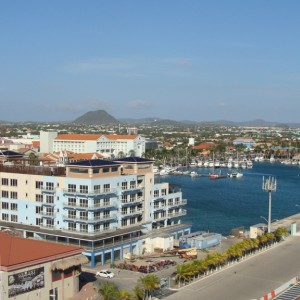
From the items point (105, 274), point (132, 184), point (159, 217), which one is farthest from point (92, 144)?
point (105, 274)

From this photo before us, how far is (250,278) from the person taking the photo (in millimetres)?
21281

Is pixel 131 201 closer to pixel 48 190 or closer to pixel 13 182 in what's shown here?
pixel 48 190

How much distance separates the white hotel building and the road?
50717 millimetres

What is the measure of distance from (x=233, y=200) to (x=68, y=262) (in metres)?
30.4

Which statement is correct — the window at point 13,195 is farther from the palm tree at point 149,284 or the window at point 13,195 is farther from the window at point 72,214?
the palm tree at point 149,284

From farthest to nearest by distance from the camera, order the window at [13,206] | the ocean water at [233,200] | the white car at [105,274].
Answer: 1. the ocean water at [233,200]
2. the window at [13,206]
3. the white car at [105,274]

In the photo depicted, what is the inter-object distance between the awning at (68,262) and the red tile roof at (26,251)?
0.14m

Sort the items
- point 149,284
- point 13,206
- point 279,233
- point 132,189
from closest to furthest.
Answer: point 149,284
point 132,189
point 13,206
point 279,233

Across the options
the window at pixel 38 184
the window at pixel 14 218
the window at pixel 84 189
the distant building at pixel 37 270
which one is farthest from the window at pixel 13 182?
the distant building at pixel 37 270

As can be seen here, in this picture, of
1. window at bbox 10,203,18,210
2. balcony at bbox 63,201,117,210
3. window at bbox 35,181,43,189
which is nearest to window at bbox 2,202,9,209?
window at bbox 10,203,18,210

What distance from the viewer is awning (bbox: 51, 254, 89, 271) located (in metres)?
18.2

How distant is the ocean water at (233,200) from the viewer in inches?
1459

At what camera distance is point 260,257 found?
81.0ft

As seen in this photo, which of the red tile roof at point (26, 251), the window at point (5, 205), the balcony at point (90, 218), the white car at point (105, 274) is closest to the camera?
the red tile roof at point (26, 251)
